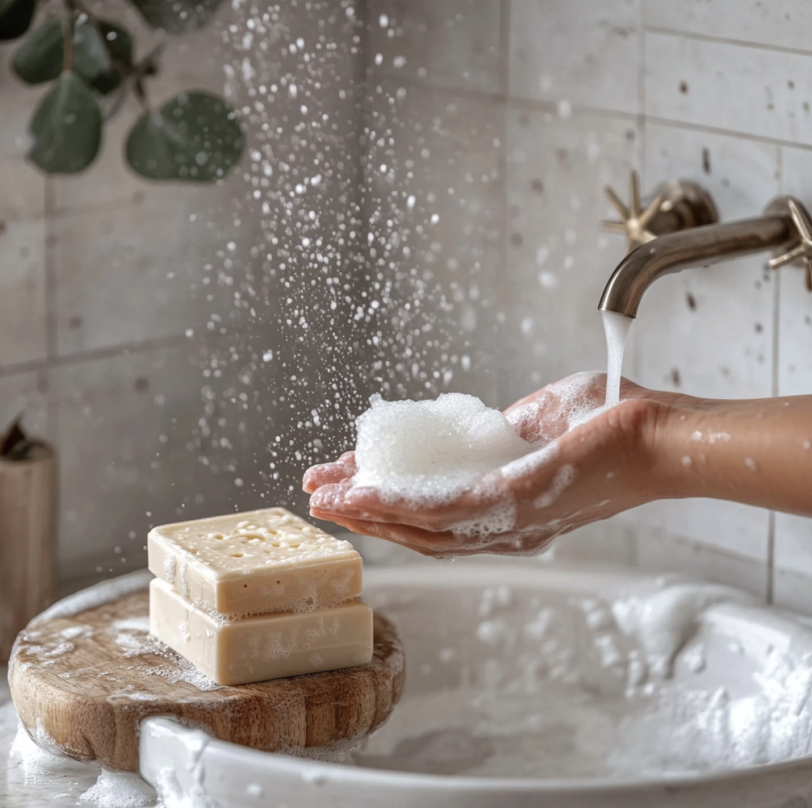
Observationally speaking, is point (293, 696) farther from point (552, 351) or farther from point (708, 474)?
point (552, 351)

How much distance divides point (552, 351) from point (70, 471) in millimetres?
570

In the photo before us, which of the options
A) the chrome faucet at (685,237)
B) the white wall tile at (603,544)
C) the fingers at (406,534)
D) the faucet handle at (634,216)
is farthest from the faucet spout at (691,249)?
the white wall tile at (603,544)

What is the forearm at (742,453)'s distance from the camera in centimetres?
77

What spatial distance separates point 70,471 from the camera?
53.9 inches

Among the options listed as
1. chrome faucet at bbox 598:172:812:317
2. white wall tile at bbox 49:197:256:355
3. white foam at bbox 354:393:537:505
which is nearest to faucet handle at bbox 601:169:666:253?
chrome faucet at bbox 598:172:812:317

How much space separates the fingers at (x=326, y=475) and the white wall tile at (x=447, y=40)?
637 millimetres

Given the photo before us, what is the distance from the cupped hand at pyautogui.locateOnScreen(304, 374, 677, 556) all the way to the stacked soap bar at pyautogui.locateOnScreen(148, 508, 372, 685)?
43 millimetres

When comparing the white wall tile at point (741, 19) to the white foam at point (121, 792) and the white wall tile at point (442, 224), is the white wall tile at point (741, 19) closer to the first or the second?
the white wall tile at point (442, 224)

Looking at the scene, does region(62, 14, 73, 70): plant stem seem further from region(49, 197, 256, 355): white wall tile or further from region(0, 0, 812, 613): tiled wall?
region(49, 197, 256, 355): white wall tile

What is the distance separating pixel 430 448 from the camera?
0.87m

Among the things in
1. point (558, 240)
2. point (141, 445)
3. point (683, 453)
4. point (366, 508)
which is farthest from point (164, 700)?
point (558, 240)

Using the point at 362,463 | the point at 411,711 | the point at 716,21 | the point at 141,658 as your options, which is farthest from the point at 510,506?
the point at 716,21

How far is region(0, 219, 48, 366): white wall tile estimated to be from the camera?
1.28 m

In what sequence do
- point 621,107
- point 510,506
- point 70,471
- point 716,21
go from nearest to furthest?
point 510,506 < point 716,21 < point 621,107 < point 70,471
